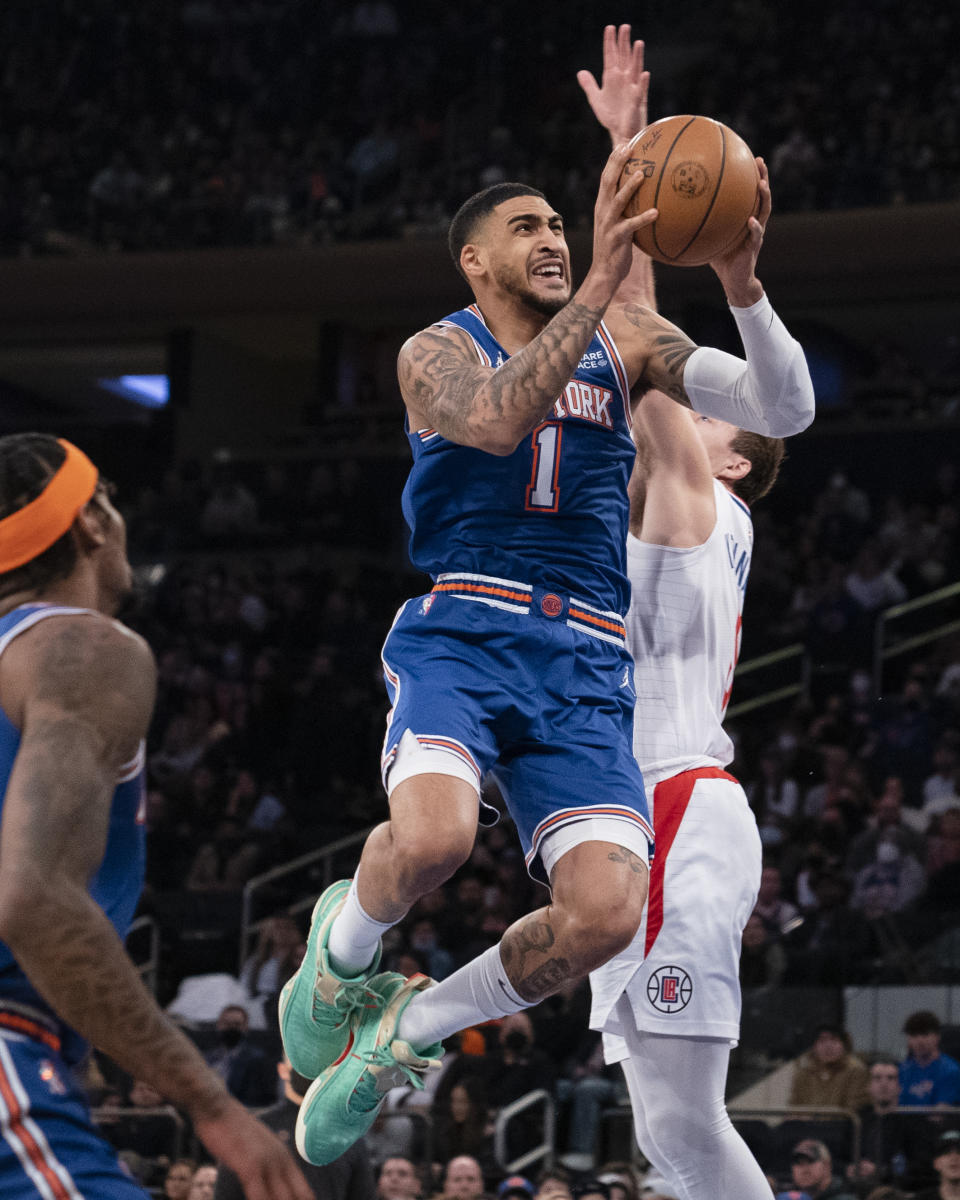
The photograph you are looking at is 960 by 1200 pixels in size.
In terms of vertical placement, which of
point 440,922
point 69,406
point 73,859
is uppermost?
point 69,406

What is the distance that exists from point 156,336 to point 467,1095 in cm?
1702

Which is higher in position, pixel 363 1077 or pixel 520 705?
pixel 520 705

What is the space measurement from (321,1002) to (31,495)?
2475mm

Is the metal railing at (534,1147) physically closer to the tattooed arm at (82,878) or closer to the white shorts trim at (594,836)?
the white shorts trim at (594,836)

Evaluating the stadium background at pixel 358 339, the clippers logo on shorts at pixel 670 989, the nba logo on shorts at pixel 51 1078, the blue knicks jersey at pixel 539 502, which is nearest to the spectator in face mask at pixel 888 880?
the stadium background at pixel 358 339

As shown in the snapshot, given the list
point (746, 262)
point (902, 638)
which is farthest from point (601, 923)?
point (902, 638)

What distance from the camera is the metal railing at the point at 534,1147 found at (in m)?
9.54

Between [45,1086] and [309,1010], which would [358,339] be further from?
[45,1086]

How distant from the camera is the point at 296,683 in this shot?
58.6 feet

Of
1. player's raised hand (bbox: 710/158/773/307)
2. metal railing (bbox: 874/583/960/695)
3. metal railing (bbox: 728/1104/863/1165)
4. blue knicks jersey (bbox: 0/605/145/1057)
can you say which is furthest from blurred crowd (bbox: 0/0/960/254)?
blue knicks jersey (bbox: 0/605/145/1057)

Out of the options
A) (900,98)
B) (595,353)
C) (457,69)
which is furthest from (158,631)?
(595,353)

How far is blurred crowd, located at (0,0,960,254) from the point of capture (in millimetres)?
19578

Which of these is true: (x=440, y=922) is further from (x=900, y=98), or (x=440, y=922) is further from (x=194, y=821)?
(x=900, y=98)

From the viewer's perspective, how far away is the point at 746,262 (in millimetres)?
4695
